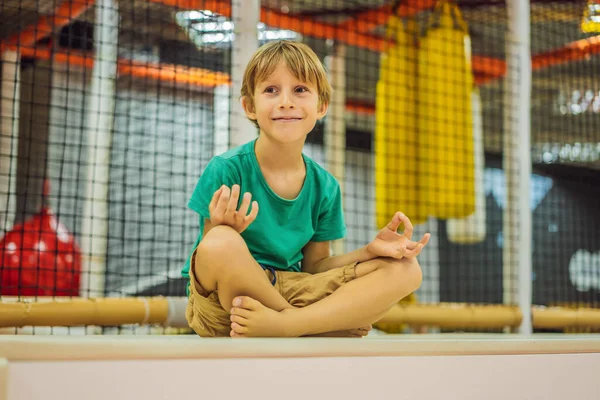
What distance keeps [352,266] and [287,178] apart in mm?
181

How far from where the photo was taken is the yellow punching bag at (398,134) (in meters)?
2.46

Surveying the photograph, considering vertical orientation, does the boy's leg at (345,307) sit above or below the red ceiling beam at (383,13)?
below

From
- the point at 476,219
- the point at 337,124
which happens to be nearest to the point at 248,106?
the point at 337,124

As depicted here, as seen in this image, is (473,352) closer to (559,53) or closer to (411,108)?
(411,108)

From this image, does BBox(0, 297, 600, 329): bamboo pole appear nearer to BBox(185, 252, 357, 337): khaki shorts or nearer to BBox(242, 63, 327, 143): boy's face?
BBox(185, 252, 357, 337): khaki shorts

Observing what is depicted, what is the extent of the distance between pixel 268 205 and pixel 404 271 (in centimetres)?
24

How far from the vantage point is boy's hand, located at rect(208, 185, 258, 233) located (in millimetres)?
862

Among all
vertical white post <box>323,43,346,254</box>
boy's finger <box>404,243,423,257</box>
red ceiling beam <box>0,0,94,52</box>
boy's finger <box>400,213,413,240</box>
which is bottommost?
boy's finger <box>404,243,423,257</box>

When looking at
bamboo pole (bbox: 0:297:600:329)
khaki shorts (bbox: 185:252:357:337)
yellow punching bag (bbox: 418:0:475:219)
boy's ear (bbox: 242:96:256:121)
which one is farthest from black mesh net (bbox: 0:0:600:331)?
khaki shorts (bbox: 185:252:357:337)

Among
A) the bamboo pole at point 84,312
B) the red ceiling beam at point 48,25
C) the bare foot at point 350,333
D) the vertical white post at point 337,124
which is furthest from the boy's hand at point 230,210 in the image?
the red ceiling beam at point 48,25

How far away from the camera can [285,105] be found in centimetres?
100

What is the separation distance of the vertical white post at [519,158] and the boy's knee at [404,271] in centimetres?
105

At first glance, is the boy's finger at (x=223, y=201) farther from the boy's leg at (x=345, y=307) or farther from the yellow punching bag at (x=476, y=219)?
the yellow punching bag at (x=476, y=219)

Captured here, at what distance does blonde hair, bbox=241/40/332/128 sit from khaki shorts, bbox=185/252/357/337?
0.29m
